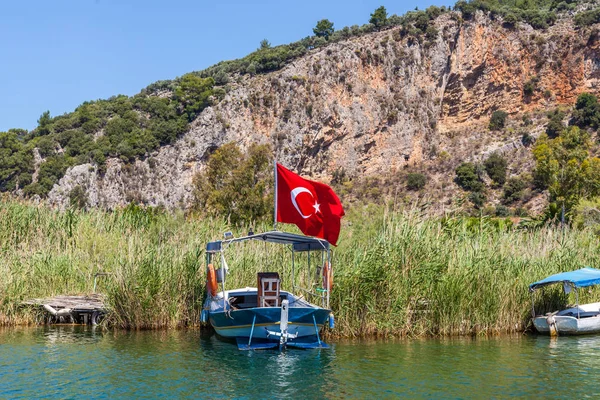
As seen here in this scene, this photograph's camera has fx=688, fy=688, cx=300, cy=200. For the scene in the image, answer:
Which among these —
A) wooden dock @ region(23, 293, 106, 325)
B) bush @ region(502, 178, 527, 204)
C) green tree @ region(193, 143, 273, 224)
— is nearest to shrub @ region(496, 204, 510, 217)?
bush @ region(502, 178, 527, 204)

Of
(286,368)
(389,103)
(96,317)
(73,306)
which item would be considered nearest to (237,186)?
(96,317)

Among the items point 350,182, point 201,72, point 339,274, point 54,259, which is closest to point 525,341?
point 339,274

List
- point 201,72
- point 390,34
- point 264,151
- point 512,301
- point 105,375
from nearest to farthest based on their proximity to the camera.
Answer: point 105,375
point 512,301
point 264,151
point 390,34
point 201,72

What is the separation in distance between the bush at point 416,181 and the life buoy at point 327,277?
5402cm

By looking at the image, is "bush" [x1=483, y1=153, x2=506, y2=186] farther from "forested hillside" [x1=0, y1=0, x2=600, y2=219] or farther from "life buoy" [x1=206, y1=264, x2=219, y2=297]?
"life buoy" [x1=206, y1=264, x2=219, y2=297]

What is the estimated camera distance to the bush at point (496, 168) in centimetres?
7019

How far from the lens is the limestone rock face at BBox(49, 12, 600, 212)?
252ft

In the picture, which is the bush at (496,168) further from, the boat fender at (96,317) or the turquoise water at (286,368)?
the boat fender at (96,317)

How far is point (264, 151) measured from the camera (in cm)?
4269

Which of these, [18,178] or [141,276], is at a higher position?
[18,178]

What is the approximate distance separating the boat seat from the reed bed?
1.83 m

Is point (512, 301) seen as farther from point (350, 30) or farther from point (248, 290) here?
point (350, 30)

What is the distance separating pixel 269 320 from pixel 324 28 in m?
84.9

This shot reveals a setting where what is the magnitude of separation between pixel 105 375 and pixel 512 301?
12.7 metres
